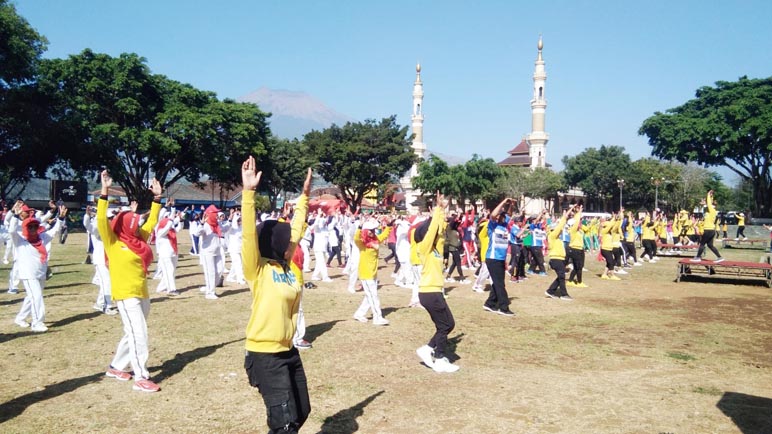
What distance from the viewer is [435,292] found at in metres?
7.75

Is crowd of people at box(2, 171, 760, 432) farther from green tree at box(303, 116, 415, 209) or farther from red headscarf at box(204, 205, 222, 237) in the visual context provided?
green tree at box(303, 116, 415, 209)

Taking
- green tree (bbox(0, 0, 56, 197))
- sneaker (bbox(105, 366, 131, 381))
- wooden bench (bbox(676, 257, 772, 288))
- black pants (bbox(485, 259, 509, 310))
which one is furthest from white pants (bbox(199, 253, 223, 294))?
green tree (bbox(0, 0, 56, 197))

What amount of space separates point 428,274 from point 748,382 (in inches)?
170

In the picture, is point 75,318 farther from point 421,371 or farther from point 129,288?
point 421,371

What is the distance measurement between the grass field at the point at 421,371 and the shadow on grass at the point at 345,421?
1.1 inches

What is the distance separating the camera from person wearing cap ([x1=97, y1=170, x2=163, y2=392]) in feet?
22.1

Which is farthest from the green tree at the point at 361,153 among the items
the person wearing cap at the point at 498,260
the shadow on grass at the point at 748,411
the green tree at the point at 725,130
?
the shadow on grass at the point at 748,411

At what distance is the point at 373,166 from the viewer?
63.7 m

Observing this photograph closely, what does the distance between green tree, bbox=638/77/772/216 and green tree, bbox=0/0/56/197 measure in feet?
165

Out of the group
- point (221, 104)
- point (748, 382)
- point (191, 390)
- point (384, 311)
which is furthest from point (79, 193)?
point (748, 382)

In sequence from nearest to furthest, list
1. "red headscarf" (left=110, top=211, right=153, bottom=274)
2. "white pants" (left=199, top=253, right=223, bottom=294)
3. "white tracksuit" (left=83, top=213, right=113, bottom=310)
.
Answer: "red headscarf" (left=110, top=211, right=153, bottom=274) → "white tracksuit" (left=83, top=213, right=113, bottom=310) → "white pants" (left=199, top=253, right=223, bottom=294)

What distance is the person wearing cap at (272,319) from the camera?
13.5 feet

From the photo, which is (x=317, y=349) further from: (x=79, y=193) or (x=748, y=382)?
(x=79, y=193)

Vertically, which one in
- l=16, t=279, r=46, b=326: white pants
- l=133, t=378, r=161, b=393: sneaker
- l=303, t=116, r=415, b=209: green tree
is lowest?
l=133, t=378, r=161, b=393: sneaker
